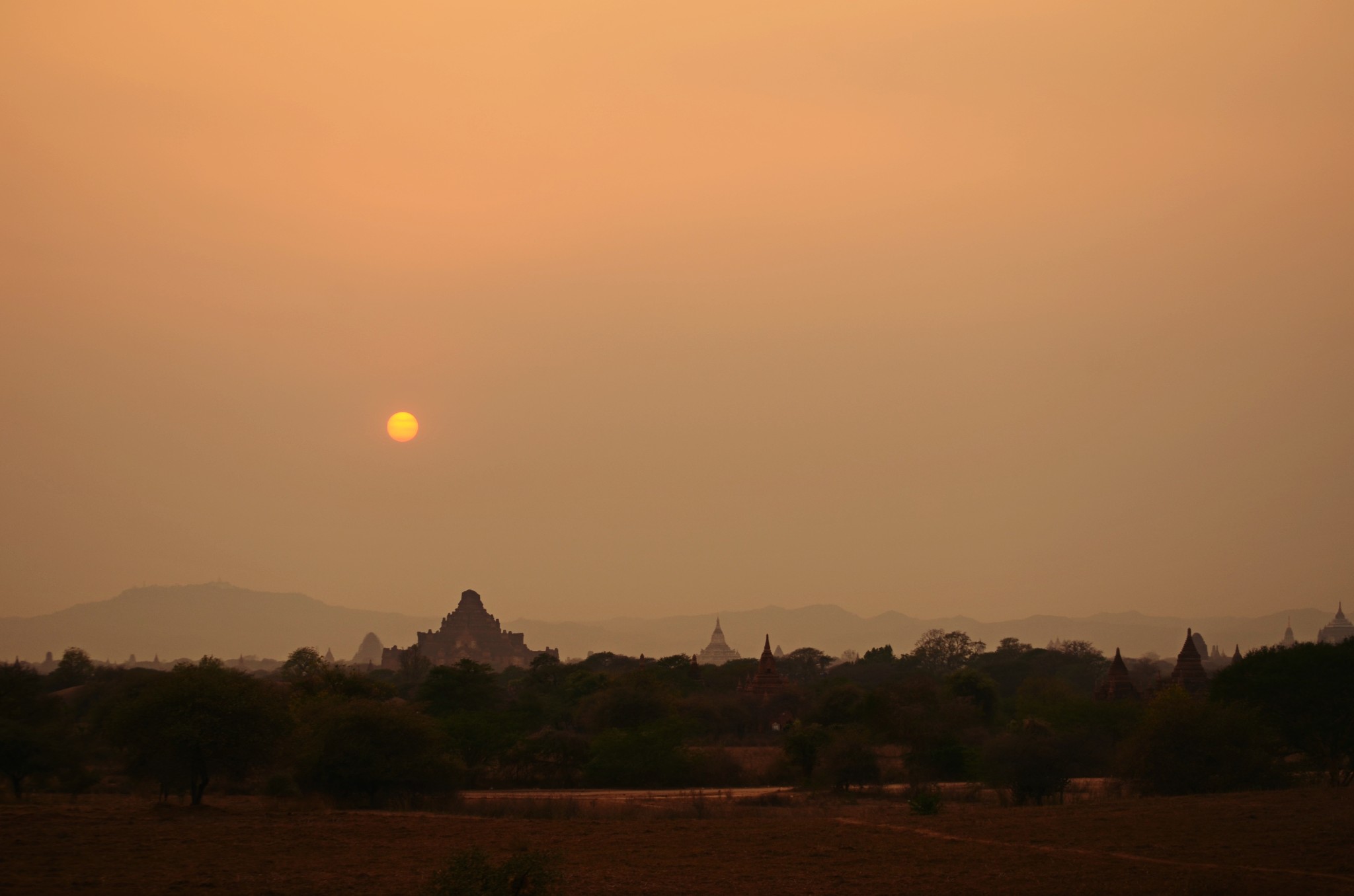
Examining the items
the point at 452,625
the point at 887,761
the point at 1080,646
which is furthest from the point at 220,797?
the point at 452,625

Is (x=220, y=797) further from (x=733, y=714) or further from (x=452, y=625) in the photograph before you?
(x=452, y=625)

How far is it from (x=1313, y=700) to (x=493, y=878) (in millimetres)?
34424

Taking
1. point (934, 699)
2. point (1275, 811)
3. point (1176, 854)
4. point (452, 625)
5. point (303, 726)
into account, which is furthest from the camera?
point (452, 625)

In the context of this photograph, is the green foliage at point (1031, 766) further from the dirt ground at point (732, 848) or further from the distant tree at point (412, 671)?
the distant tree at point (412, 671)

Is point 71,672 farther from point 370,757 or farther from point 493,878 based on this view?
point 493,878

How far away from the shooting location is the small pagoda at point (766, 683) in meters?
84.8

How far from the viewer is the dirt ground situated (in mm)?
23547

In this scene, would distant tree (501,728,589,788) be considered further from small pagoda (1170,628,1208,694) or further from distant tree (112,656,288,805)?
small pagoda (1170,628,1208,694)

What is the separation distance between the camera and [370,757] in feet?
127

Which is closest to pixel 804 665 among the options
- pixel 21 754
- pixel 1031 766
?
pixel 1031 766

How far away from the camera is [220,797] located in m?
40.2

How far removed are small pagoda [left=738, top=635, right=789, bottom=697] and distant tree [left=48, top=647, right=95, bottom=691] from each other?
5247 cm

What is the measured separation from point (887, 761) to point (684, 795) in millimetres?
15118

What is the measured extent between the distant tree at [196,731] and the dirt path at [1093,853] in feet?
58.5
